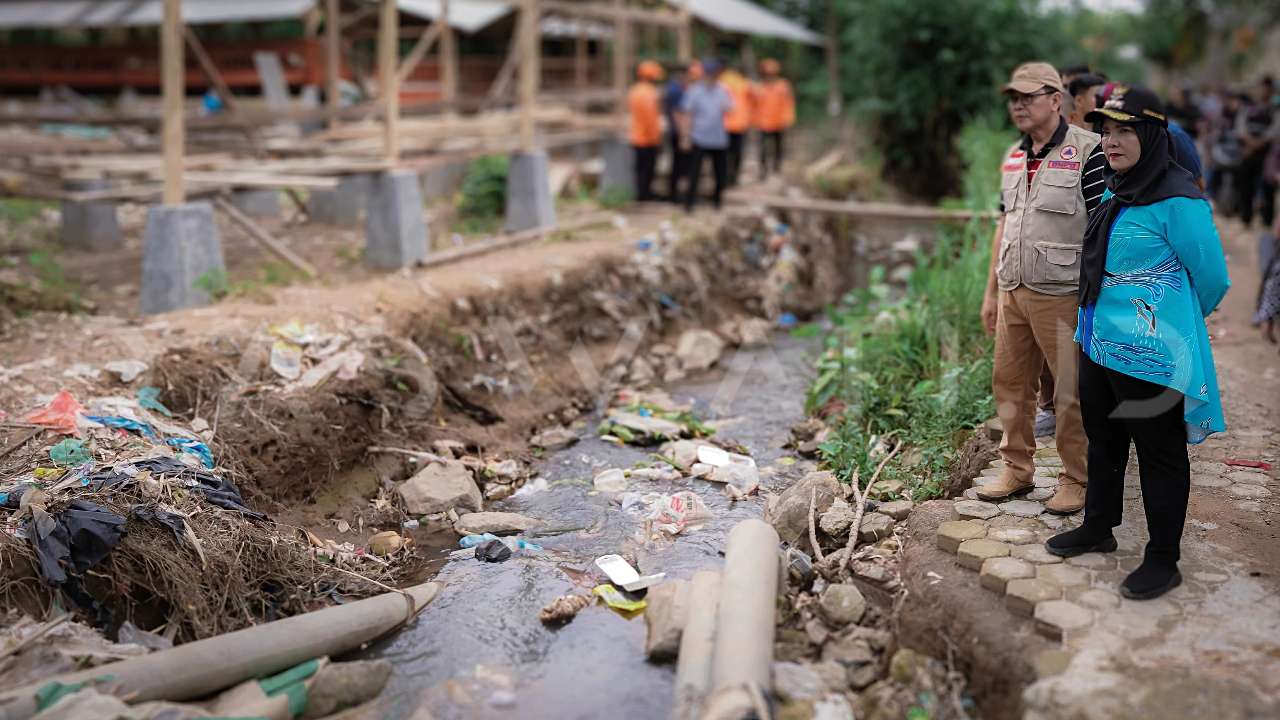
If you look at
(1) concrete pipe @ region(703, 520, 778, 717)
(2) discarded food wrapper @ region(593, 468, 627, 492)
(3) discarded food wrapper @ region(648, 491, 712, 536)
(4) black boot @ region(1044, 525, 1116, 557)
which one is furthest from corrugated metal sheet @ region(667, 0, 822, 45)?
(4) black boot @ region(1044, 525, 1116, 557)

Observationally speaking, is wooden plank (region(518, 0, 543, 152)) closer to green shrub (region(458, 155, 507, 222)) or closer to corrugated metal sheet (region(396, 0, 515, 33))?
green shrub (region(458, 155, 507, 222))

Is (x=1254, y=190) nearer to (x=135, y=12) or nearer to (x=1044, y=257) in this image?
(x=1044, y=257)

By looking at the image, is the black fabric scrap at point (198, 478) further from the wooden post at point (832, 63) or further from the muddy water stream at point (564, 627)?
the wooden post at point (832, 63)

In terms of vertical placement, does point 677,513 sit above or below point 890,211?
below

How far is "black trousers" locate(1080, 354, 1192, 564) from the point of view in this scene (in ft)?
11.7

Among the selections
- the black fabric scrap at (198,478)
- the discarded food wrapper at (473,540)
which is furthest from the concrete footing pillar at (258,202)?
the discarded food wrapper at (473,540)

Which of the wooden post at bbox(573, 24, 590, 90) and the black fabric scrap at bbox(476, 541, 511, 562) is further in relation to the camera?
the wooden post at bbox(573, 24, 590, 90)

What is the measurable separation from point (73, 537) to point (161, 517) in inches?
13.1

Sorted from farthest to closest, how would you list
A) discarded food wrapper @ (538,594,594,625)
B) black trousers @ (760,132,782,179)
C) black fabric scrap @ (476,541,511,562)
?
black trousers @ (760,132,782,179) → black fabric scrap @ (476,541,511,562) → discarded food wrapper @ (538,594,594,625)

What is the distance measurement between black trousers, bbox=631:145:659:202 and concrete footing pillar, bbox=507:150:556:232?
2053mm

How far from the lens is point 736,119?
1311 centimetres

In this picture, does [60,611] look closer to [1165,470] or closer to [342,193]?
[1165,470]

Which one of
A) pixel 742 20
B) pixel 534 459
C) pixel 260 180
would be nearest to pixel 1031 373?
pixel 534 459

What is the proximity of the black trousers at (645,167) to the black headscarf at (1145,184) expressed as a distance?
866 centimetres
